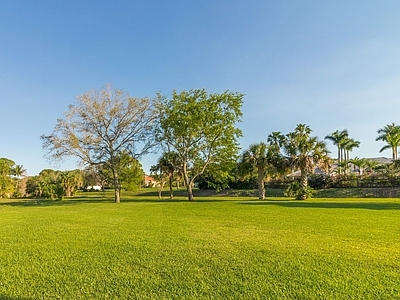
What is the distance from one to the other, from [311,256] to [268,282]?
5.37 ft

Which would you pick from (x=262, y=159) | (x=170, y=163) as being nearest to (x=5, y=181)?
(x=170, y=163)

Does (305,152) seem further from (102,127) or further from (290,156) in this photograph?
(102,127)

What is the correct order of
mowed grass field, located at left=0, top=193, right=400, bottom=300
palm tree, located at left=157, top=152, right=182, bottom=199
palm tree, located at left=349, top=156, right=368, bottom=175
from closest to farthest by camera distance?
1. mowed grass field, located at left=0, top=193, right=400, bottom=300
2. palm tree, located at left=157, top=152, right=182, bottom=199
3. palm tree, located at left=349, top=156, right=368, bottom=175

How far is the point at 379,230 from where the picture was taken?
830 centimetres

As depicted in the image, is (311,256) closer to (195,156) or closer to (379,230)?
(379,230)

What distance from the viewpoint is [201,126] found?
28.9m

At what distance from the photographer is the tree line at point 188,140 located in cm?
2721

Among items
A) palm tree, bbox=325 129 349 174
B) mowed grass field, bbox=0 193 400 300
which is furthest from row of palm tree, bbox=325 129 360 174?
mowed grass field, bbox=0 193 400 300

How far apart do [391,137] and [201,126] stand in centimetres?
3728

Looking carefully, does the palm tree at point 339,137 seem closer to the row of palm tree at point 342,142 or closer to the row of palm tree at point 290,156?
the row of palm tree at point 342,142

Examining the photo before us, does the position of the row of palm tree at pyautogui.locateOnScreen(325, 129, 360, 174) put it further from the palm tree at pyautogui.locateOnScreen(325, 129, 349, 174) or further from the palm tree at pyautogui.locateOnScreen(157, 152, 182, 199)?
the palm tree at pyautogui.locateOnScreen(157, 152, 182, 199)

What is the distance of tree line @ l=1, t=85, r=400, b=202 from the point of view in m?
27.2

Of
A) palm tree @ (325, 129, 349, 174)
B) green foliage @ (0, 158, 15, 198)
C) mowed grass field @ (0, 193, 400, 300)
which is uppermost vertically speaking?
palm tree @ (325, 129, 349, 174)

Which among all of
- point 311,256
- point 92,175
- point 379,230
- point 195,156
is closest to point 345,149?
point 195,156
